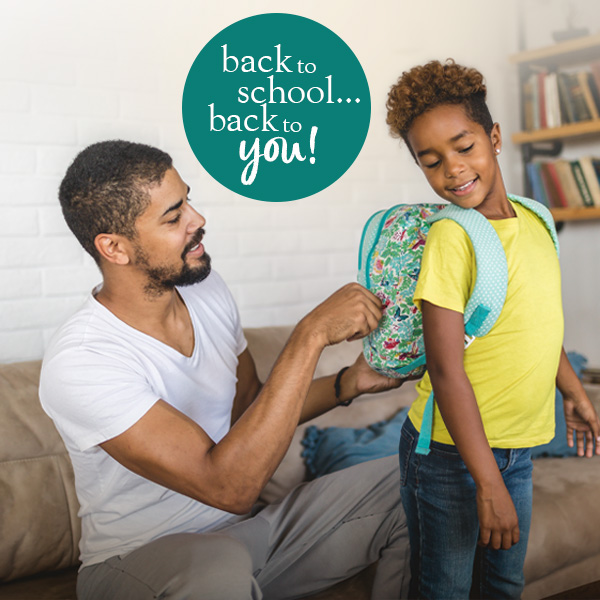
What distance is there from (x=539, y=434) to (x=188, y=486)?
2.07 ft

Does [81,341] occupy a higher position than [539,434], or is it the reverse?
[81,341]

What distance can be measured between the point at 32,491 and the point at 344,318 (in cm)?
87

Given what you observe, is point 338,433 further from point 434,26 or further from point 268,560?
point 434,26

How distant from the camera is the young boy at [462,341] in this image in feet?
3.69

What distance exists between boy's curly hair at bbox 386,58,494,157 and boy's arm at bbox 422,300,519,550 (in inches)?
13.9

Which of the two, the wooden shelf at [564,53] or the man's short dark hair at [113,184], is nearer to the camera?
the man's short dark hair at [113,184]

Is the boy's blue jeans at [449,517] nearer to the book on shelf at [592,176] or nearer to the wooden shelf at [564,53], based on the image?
the book on shelf at [592,176]

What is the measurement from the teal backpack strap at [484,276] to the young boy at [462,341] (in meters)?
0.02

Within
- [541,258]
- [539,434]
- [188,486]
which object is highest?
[541,258]

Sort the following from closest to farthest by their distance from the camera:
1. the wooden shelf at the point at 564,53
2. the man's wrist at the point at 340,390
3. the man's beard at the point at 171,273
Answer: the man's beard at the point at 171,273 < the man's wrist at the point at 340,390 < the wooden shelf at the point at 564,53

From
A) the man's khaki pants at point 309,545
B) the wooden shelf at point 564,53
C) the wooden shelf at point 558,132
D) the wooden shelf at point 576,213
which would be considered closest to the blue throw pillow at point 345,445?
the man's khaki pants at point 309,545

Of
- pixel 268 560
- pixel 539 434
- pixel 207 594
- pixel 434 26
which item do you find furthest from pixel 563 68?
pixel 207 594

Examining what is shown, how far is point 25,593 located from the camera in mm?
1501

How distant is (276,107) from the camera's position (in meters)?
2.41
